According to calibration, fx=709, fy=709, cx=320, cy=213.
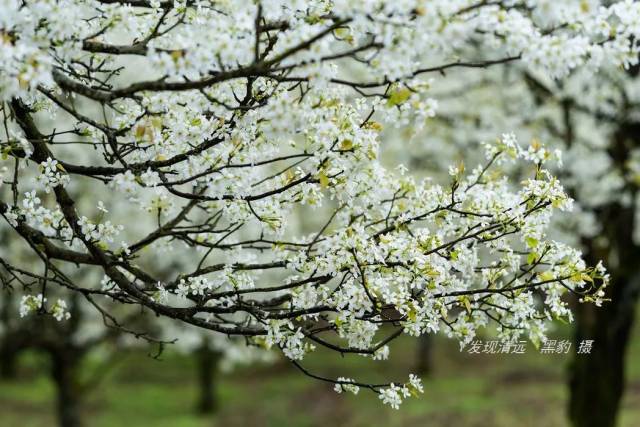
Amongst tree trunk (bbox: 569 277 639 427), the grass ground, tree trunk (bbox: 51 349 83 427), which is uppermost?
the grass ground

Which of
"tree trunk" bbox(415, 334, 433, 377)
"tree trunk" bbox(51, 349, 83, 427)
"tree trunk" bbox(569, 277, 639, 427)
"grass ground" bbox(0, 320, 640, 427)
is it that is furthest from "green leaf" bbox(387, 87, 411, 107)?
"tree trunk" bbox(415, 334, 433, 377)

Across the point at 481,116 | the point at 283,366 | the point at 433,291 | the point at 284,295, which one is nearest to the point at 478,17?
the point at 433,291

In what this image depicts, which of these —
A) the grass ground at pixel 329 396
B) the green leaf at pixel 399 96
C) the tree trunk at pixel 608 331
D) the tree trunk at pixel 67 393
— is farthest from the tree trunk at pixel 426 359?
the green leaf at pixel 399 96

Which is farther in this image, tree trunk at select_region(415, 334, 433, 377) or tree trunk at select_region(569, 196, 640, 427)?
tree trunk at select_region(415, 334, 433, 377)

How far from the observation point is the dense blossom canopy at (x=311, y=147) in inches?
142

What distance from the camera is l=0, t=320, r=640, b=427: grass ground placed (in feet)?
79.8

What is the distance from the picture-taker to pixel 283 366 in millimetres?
36469

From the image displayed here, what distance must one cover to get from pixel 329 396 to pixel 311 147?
81.3ft

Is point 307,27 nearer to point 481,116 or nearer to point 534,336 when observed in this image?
point 534,336

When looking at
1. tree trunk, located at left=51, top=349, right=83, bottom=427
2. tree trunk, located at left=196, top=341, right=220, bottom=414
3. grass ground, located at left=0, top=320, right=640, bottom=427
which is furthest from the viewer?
tree trunk, located at left=196, top=341, right=220, bottom=414

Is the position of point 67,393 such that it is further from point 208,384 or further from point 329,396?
point 329,396

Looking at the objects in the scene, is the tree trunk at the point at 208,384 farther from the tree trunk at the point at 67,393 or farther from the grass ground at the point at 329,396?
the tree trunk at the point at 67,393

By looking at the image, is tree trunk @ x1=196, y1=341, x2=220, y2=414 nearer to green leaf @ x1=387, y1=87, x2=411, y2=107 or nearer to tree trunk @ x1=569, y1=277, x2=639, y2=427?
tree trunk @ x1=569, y1=277, x2=639, y2=427

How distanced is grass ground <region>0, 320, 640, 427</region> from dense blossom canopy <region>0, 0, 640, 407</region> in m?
18.1
